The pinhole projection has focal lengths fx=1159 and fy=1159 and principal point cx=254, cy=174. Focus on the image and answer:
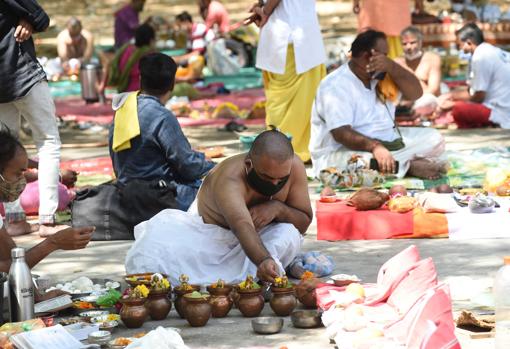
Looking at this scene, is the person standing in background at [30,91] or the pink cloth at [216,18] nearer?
the person standing in background at [30,91]

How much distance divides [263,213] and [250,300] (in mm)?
811

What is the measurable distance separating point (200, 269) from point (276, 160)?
2.77 feet

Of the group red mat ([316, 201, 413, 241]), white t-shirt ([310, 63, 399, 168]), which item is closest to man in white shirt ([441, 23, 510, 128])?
white t-shirt ([310, 63, 399, 168])

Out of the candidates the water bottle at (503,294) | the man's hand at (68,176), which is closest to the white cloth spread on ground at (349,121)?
the man's hand at (68,176)

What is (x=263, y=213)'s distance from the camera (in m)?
6.49

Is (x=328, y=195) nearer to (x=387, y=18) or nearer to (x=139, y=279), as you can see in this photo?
(x=139, y=279)

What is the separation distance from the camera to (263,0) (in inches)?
418

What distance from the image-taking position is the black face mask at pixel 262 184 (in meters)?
6.30

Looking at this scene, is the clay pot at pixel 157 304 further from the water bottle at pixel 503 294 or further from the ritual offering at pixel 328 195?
the ritual offering at pixel 328 195

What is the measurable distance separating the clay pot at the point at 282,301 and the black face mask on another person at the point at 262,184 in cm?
73

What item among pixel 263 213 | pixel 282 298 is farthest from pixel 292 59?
pixel 282 298

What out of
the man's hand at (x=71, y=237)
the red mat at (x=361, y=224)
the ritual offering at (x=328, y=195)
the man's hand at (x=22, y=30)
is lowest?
the red mat at (x=361, y=224)

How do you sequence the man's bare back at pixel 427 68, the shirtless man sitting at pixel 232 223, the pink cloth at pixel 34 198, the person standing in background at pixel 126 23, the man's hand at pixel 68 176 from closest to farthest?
the shirtless man sitting at pixel 232 223 < the pink cloth at pixel 34 198 < the man's hand at pixel 68 176 < the man's bare back at pixel 427 68 < the person standing in background at pixel 126 23

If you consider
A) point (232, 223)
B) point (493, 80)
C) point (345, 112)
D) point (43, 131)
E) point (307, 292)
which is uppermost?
point (43, 131)
